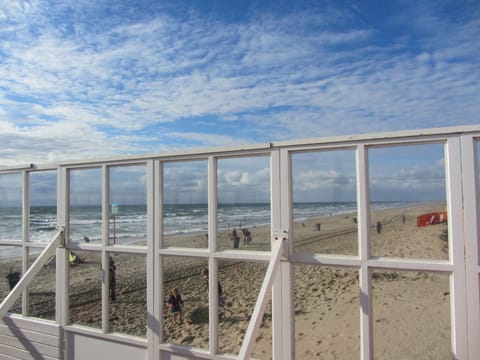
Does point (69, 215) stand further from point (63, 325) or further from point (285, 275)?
point (285, 275)

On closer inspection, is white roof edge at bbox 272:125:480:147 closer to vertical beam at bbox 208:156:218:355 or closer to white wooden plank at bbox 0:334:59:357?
vertical beam at bbox 208:156:218:355

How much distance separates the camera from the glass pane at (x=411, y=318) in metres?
3.67

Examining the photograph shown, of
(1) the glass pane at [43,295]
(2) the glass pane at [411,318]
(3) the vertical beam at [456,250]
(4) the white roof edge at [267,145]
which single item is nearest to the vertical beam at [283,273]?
(4) the white roof edge at [267,145]

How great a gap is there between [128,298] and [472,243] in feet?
28.1

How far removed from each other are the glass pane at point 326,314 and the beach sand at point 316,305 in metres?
0.02

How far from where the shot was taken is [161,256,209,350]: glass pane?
5.38m

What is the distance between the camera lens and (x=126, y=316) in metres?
7.21

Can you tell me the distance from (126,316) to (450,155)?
287 inches

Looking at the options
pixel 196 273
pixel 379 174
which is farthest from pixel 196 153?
pixel 196 273

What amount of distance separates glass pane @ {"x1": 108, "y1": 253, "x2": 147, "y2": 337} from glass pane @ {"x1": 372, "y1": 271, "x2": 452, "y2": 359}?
331cm

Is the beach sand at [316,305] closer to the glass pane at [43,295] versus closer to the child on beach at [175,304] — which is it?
the glass pane at [43,295]

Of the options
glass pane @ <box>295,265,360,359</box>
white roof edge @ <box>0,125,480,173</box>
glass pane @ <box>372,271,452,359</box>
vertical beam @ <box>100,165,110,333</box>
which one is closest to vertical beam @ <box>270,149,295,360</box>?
white roof edge @ <box>0,125,480,173</box>

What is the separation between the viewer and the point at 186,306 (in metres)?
7.40

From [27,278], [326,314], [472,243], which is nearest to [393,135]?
[472,243]
